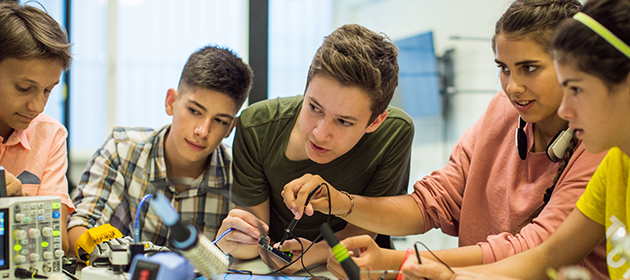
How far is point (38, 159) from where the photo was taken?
1.44 m

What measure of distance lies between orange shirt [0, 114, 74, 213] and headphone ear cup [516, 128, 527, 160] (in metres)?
1.45

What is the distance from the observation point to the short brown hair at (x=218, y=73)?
1.65 m

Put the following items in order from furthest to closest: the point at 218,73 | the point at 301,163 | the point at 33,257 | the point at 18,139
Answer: the point at 218,73
the point at 301,163
the point at 18,139
the point at 33,257

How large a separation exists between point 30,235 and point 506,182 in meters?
1.29

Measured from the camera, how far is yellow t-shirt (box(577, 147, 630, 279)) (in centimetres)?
93

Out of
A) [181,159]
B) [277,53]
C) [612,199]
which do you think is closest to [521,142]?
[612,199]

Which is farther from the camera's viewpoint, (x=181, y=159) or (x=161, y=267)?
(x=181, y=159)

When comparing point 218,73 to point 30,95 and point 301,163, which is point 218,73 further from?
point 30,95

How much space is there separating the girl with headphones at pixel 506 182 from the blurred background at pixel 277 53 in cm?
197

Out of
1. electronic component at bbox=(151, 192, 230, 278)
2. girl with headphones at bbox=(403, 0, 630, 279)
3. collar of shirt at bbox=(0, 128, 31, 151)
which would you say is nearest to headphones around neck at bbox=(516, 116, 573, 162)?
girl with headphones at bbox=(403, 0, 630, 279)

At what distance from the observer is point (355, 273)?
88cm

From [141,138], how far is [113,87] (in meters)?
1.91

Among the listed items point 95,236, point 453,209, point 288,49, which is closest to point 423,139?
point 288,49

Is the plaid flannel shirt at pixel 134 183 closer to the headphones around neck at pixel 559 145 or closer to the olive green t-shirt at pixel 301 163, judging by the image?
the olive green t-shirt at pixel 301 163
